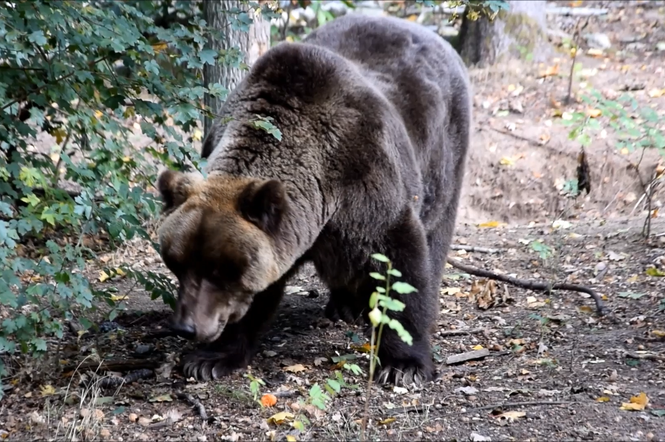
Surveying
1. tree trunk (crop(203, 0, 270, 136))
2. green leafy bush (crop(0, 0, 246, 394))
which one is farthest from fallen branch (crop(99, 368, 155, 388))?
tree trunk (crop(203, 0, 270, 136))

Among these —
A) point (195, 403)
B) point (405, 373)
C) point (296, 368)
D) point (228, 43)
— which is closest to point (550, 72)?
point (228, 43)

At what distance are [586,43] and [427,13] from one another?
291 centimetres

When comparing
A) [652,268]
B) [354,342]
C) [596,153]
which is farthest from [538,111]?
[354,342]

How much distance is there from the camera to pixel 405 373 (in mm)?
5086

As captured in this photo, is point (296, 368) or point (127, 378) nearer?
point (127, 378)

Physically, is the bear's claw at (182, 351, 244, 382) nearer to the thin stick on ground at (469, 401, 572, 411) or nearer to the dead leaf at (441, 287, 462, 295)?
the thin stick on ground at (469, 401, 572, 411)

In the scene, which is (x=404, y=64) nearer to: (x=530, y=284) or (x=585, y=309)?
(x=530, y=284)

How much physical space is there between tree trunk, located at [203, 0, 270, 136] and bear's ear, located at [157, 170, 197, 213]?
7.35 feet

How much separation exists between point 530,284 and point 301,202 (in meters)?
2.80

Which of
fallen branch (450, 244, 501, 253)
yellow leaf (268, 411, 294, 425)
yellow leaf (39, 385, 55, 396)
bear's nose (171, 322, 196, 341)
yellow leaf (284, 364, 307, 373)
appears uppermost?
bear's nose (171, 322, 196, 341)

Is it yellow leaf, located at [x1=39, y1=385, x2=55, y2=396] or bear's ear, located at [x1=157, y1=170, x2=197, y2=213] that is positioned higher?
bear's ear, located at [x1=157, y1=170, x2=197, y2=213]

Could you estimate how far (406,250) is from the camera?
5.11 m

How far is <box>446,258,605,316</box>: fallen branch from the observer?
6.08 metres

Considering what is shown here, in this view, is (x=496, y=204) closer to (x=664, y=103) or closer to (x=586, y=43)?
(x=664, y=103)
